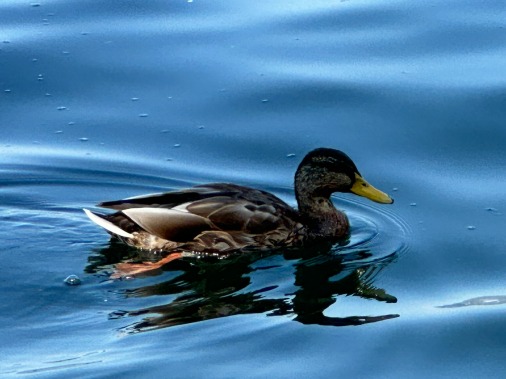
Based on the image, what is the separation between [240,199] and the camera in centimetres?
1063

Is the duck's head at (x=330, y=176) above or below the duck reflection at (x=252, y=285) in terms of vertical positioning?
above

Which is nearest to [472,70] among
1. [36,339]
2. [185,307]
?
[185,307]

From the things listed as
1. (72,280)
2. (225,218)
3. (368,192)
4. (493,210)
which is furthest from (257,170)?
(72,280)

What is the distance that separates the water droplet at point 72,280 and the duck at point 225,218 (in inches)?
30.4

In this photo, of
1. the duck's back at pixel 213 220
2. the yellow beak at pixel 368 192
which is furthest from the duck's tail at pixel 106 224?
the yellow beak at pixel 368 192

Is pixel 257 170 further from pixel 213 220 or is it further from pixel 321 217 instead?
pixel 213 220

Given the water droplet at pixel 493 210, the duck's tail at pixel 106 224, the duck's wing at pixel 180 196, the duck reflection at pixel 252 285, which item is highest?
the duck's wing at pixel 180 196

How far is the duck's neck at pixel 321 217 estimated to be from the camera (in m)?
10.9

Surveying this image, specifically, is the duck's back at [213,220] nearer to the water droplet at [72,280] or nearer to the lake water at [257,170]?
the lake water at [257,170]

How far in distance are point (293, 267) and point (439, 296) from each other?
1307 millimetres

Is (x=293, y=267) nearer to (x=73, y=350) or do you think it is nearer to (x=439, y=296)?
(x=439, y=296)

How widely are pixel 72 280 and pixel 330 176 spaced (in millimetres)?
2434

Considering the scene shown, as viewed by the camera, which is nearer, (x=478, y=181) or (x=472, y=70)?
(x=478, y=181)

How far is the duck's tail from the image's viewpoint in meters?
10.2
